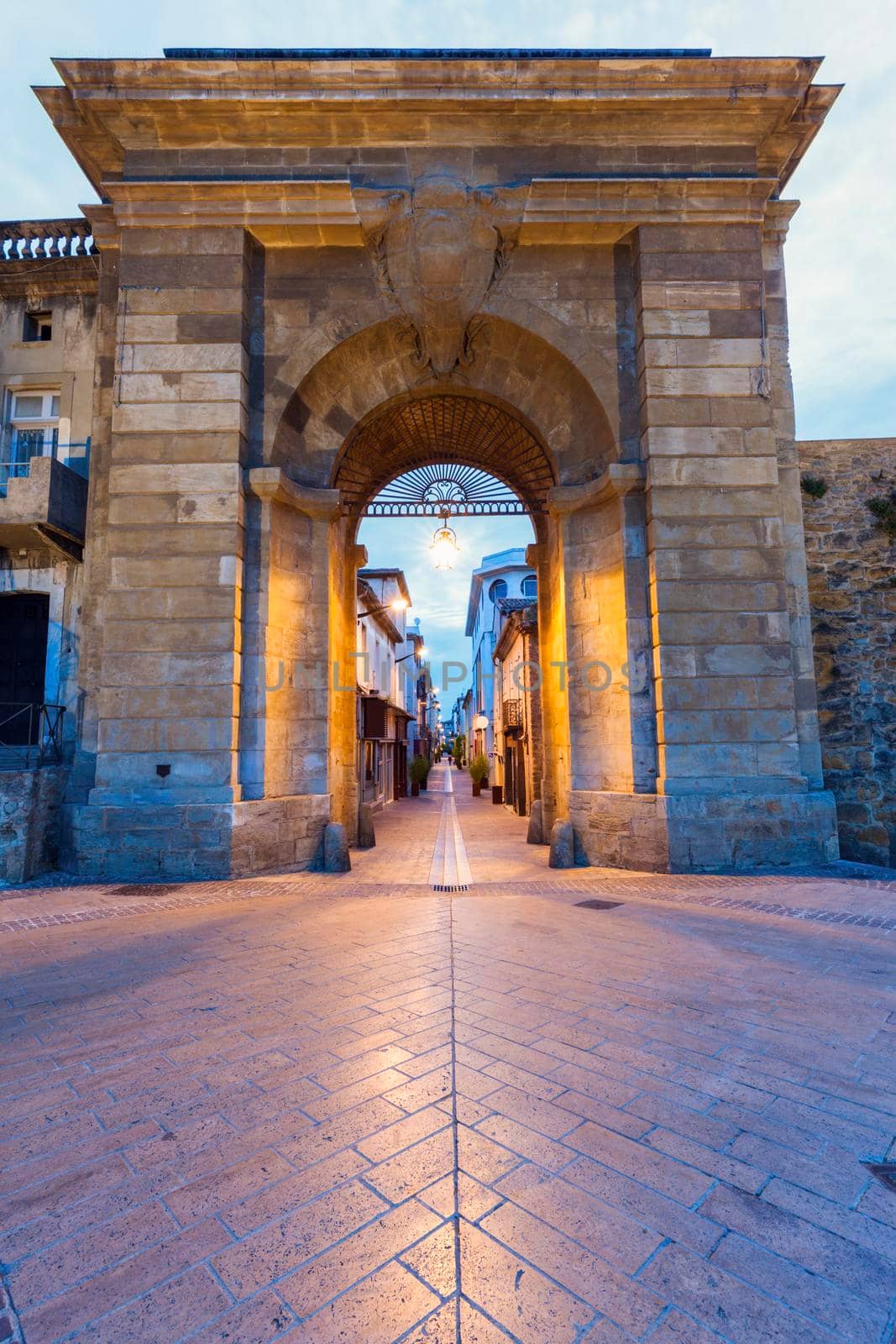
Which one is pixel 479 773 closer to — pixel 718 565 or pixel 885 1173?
pixel 718 565

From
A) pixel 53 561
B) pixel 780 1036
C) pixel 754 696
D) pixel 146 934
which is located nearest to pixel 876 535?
pixel 754 696

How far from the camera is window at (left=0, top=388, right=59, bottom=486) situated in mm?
10547

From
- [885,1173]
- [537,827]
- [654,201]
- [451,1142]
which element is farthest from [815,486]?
[451,1142]

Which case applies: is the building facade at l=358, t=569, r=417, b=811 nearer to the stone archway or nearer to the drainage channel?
the drainage channel

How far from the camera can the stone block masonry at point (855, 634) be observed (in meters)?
9.36

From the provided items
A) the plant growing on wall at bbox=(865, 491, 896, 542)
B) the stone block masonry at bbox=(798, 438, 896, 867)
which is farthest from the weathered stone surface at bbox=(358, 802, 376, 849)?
the plant growing on wall at bbox=(865, 491, 896, 542)

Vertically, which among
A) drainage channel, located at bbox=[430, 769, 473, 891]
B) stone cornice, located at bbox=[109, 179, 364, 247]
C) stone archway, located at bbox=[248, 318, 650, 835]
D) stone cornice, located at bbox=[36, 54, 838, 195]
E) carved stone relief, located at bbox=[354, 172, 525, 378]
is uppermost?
stone cornice, located at bbox=[36, 54, 838, 195]

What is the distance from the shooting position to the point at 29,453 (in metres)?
10.6

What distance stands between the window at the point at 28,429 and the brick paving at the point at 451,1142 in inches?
359

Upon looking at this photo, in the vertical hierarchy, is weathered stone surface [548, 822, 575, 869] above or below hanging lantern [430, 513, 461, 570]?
below

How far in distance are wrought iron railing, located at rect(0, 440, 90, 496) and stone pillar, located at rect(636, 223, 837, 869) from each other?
29.5 ft

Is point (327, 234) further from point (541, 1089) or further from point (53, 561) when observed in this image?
point (541, 1089)

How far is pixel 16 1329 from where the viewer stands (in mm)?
1452

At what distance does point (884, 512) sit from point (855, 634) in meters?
2.01
